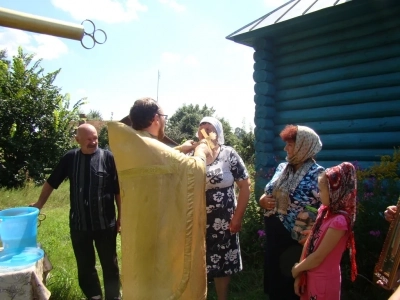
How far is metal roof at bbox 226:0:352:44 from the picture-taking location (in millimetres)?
4426

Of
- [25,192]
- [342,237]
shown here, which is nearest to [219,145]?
[342,237]

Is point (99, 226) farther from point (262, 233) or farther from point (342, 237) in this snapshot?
point (342, 237)

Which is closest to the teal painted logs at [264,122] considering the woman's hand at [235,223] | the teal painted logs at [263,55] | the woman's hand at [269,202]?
the teal painted logs at [263,55]

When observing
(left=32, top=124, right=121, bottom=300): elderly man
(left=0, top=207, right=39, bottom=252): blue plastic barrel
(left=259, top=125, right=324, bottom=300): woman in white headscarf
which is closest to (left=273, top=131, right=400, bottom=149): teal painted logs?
(left=259, top=125, right=324, bottom=300): woman in white headscarf

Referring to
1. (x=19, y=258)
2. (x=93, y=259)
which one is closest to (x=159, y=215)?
(x=19, y=258)

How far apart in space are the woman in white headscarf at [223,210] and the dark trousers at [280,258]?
38 cm

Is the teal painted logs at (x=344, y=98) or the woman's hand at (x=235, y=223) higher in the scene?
the teal painted logs at (x=344, y=98)

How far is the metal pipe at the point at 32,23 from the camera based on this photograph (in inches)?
51.0

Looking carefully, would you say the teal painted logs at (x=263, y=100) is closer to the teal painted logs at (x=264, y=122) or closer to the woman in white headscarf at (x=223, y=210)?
the teal painted logs at (x=264, y=122)

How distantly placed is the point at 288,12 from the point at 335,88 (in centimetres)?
120

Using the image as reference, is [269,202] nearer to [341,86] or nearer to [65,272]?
[341,86]

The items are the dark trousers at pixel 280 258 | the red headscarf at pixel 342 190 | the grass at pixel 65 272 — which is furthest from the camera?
the grass at pixel 65 272

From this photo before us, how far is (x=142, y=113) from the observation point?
2268mm

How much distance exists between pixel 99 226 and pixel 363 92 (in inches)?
141
